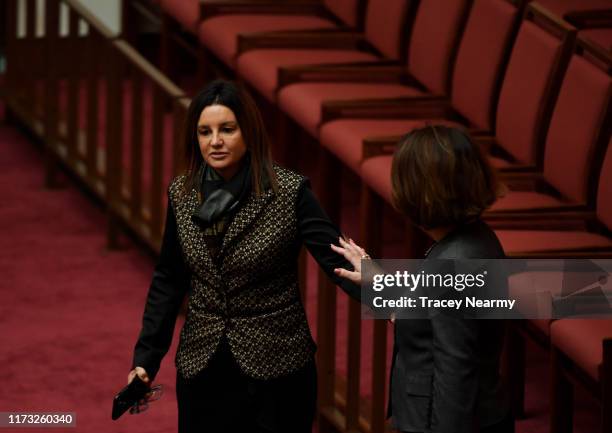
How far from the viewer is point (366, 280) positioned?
6.99ft

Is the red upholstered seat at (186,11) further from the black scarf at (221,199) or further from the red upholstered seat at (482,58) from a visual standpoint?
the black scarf at (221,199)

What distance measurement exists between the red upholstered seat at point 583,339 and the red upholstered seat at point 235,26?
6.50ft

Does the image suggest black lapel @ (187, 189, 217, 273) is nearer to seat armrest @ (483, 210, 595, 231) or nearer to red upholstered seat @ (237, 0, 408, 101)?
seat armrest @ (483, 210, 595, 231)

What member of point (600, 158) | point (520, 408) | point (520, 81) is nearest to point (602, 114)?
point (600, 158)

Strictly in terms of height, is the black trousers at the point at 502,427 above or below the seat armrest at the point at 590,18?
below

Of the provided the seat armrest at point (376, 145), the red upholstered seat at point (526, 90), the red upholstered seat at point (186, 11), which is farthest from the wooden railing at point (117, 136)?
the red upholstered seat at point (526, 90)

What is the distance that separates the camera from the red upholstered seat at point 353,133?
150 inches

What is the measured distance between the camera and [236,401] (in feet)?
7.39

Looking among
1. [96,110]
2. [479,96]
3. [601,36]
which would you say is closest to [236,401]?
[479,96]

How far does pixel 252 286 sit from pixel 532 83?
5.27 feet

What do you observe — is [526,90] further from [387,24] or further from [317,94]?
[387,24]

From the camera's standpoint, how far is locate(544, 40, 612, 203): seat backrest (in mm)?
3369

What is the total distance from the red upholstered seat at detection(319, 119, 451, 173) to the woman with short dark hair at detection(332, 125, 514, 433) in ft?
→ 5.94

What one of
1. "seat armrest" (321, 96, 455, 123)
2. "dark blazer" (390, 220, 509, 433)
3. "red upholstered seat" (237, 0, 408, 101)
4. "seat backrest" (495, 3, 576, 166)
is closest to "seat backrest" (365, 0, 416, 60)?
"red upholstered seat" (237, 0, 408, 101)
